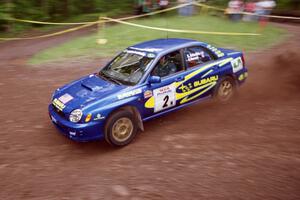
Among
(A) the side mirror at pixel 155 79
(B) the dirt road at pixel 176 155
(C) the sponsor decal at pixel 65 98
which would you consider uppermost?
(A) the side mirror at pixel 155 79

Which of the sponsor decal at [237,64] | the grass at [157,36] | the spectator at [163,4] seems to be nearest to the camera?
the sponsor decal at [237,64]

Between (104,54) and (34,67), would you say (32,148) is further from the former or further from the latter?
(104,54)

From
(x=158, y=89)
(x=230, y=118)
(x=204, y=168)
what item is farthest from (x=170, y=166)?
(x=230, y=118)

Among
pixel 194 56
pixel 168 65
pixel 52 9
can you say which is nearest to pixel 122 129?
pixel 168 65

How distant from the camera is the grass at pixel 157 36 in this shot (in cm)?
1334

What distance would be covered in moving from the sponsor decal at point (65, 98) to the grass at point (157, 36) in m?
6.56

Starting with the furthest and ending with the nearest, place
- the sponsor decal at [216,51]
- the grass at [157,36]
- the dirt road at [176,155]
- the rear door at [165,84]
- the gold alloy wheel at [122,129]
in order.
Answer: the grass at [157,36] → the sponsor decal at [216,51] → the rear door at [165,84] → the gold alloy wheel at [122,129] → the dirt road at [176,155]

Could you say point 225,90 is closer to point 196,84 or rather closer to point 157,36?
point 196,84

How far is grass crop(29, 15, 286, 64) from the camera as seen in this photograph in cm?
1334

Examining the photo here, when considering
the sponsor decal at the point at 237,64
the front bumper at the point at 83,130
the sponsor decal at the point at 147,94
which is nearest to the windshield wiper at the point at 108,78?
the sponsor decal at the point at 147,94

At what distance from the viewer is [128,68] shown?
6.78 metres

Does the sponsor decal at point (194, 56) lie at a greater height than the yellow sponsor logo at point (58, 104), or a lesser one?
greater

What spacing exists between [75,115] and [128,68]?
149 cm

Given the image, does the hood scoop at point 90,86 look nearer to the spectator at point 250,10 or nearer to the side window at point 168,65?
the side window at point 168,65
